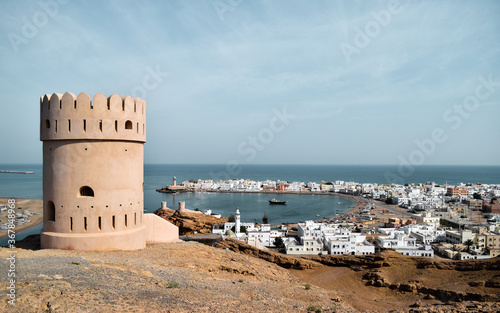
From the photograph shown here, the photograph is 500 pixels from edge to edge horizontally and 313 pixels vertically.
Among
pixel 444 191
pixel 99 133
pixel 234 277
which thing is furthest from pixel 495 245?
pixel 444 191

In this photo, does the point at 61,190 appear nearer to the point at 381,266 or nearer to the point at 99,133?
the point at 99,133

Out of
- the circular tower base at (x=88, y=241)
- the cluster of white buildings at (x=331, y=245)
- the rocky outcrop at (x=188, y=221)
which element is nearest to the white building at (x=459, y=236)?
the cluster of white buildings at (x=331, y=245)

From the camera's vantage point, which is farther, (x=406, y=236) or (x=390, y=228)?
(x=390, y=228)

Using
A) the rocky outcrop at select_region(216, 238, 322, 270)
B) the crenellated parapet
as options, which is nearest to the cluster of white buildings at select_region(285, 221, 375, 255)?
the rocky outcrop at select_region(216, 238, 322, 270)

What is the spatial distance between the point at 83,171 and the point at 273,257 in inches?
382

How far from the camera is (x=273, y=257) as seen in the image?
1520cm

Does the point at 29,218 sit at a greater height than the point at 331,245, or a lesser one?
greater

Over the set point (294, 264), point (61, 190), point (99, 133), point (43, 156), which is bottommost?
point (294, 264)

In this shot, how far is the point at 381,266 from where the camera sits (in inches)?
527

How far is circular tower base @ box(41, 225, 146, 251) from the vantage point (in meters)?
8.17

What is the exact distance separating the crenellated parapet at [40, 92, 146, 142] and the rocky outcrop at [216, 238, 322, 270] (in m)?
8.69

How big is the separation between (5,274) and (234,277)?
4663 millimetres

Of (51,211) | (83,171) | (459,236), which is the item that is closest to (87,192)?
(83,171)

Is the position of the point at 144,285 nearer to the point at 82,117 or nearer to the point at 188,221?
the point at 82,117
